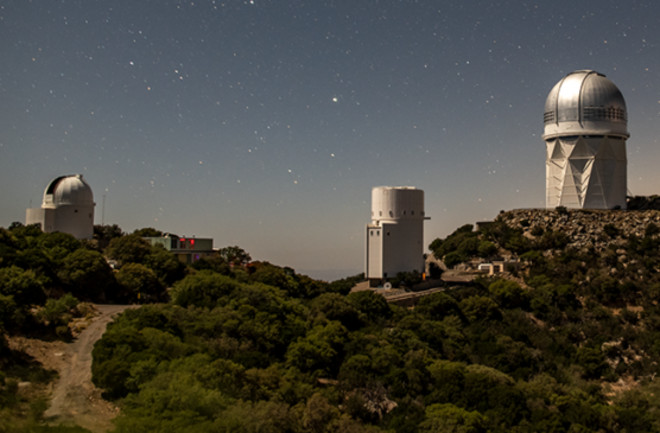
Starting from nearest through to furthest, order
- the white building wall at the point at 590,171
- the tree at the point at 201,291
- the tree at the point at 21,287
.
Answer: the tree at the point at 21,287 < the tree at the point at 201,291 < the white building wall at the point at 590,171

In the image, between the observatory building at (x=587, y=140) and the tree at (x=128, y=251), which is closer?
the tree at (x=128, y=251)

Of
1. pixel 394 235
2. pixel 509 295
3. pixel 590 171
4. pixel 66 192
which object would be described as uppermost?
pixel 590 171

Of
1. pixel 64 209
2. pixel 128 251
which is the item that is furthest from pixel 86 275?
pixel 64 209

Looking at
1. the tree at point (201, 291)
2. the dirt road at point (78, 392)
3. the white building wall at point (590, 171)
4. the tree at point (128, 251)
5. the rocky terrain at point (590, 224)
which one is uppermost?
the white building wall at point (590, 171)

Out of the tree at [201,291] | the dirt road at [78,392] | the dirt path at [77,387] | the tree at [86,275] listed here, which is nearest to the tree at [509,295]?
the tree at [201,291]

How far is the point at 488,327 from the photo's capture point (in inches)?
1373

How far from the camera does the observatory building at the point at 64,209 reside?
131ft

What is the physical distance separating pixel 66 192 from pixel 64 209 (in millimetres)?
1113

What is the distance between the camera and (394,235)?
40562 millimetres

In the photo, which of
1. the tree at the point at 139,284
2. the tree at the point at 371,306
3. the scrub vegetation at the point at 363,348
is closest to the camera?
the scrub vegetation at the point at 363,348

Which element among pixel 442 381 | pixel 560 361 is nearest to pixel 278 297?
pixel 442 381

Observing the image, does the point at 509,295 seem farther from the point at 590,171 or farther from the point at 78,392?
the point at 78,392

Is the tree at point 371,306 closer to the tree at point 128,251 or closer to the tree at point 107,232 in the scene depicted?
the tree at point 128,251

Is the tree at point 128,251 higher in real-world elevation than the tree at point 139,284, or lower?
higher
